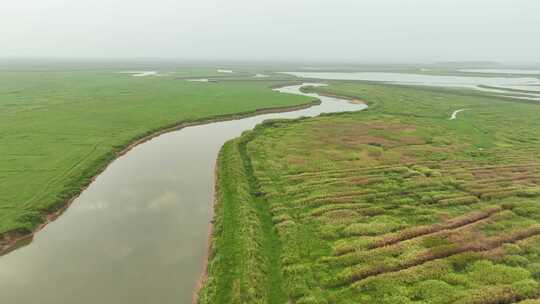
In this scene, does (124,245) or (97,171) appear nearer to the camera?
(124,245)

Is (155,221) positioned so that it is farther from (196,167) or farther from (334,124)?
(334,124)

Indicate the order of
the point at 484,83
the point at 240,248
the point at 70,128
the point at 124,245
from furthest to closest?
the point at 484,83 → the point at 70,128 → the point at 124,245 → the point at 240,248

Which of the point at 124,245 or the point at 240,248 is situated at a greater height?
the point at 240,248

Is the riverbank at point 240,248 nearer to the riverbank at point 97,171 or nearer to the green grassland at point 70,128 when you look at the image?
the riverbank at point 97,171

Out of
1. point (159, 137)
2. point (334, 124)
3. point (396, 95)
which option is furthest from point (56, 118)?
point (396, 95)

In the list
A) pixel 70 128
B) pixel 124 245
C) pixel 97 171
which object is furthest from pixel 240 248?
pixel 70 128

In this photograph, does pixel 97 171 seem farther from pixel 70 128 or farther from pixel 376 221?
pixel 376 221

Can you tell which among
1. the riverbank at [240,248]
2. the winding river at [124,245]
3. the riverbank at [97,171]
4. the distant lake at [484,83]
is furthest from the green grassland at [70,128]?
the distant lake at [484,83]

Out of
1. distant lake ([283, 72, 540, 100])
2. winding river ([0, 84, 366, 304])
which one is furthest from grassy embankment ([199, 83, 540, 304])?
distant lake ([283, 72, 540, 100])
